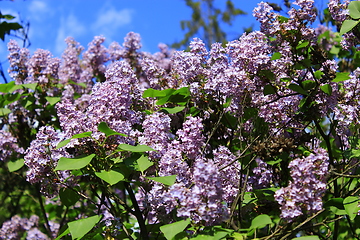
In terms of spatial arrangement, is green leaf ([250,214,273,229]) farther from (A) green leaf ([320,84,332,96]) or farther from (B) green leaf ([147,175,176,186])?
(A) green leaf ([320,84,332,96])

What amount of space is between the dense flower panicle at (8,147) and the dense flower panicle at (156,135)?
2.74 meters

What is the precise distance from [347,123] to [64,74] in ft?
13.7

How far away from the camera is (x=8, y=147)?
519cm

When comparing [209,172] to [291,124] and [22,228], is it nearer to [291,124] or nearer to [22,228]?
[291,124]

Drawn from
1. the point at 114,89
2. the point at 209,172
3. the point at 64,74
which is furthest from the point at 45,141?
the point at 64,74

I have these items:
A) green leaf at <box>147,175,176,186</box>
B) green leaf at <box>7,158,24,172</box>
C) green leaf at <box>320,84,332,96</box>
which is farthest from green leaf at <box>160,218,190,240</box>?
green leaf at <box>7,158,24,172</box>

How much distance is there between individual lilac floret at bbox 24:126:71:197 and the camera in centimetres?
296

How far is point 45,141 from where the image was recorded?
306cm

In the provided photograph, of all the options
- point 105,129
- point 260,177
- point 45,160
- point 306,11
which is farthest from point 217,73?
point 45,160

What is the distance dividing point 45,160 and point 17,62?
3177mm

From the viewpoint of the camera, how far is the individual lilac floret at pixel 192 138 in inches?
110

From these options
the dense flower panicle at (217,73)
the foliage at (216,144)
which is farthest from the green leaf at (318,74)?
the dense flower panicle at (217,73)

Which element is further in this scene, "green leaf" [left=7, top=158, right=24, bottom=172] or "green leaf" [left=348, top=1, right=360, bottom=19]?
"green leaf" [left=7, top=158, right=24, bottom=172]

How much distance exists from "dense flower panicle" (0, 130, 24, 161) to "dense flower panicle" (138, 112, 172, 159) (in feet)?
9.00
